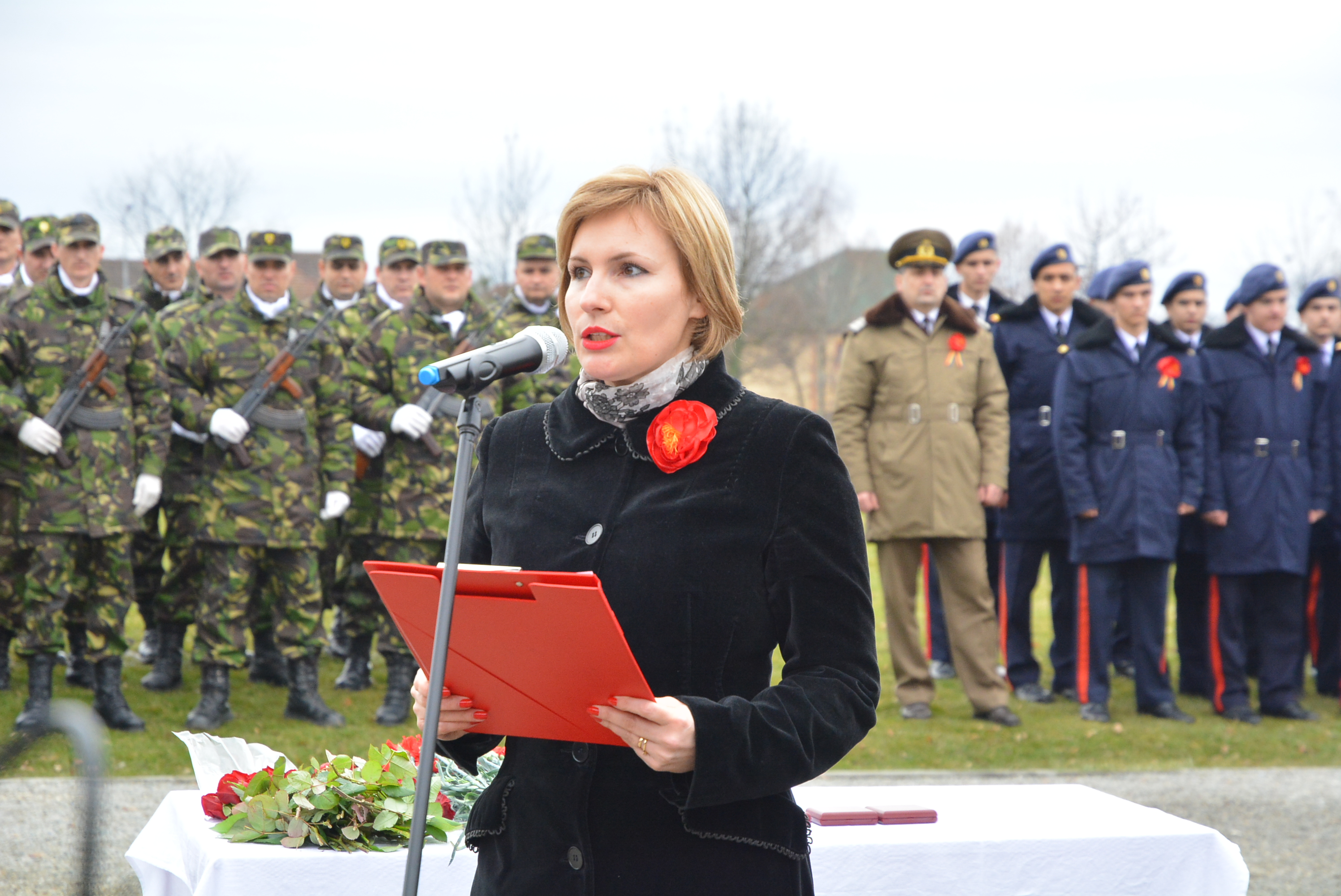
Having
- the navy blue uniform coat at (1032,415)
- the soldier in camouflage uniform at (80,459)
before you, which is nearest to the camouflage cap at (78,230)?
the soldier in camouflage uniform at (80,459)

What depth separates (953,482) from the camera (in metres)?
8.02

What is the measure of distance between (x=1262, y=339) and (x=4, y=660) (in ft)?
25.7

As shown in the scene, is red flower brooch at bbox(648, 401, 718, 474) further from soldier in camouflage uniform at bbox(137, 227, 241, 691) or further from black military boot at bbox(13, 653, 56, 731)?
soldier in camouflage uniform at bbox(137, 227, 241, 691)

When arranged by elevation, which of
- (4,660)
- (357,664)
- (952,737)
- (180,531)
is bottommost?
(952,737)

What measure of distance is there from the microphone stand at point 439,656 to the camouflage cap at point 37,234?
9331 mm

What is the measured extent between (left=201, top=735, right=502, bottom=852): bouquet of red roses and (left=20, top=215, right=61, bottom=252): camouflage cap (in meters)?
7.85

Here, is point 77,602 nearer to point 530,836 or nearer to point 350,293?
point 350,293

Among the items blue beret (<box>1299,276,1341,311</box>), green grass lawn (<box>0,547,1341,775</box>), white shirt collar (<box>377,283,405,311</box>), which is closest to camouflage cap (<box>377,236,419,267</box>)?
white shirt collar (<box>377,283,405,311</box>)

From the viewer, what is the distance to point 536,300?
334 inches

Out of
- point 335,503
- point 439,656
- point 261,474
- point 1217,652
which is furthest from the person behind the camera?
point 1217,652

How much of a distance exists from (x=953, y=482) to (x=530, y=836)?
620 cm

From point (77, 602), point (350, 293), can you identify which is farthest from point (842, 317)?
point (77, 602)

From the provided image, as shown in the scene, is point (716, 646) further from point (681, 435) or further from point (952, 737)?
point (952, 737)

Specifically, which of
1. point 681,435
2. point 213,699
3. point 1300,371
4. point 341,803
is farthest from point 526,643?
point 1300,371
